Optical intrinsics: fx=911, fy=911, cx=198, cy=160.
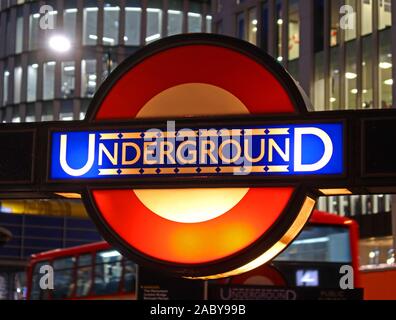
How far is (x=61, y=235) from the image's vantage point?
5919cm

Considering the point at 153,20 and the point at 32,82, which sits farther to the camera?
the point at 32,82

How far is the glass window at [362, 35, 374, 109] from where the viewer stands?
44375 millimetres

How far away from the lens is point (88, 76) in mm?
66562

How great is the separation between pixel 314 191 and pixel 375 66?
42.3 meters

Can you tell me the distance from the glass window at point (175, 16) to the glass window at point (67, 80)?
25.2 ft

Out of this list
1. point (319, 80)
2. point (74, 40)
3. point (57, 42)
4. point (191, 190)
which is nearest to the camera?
point (191, 190)

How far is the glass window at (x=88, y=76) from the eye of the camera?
65938mm

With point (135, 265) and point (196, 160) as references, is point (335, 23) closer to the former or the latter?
point (135, 265)

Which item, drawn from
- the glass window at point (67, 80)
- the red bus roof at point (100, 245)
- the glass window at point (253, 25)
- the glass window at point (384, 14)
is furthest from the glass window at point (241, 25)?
the red bus roof at point (100, 245)

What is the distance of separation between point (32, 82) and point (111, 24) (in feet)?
23.9

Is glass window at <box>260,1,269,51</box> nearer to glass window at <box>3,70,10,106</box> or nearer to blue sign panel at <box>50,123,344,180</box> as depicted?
glass window at <box>3,70,10,106</box>

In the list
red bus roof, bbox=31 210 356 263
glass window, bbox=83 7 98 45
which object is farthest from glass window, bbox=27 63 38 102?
red bus roof, bbox=31 210 356 263

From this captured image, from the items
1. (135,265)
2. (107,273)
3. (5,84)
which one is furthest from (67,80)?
(135,265)
